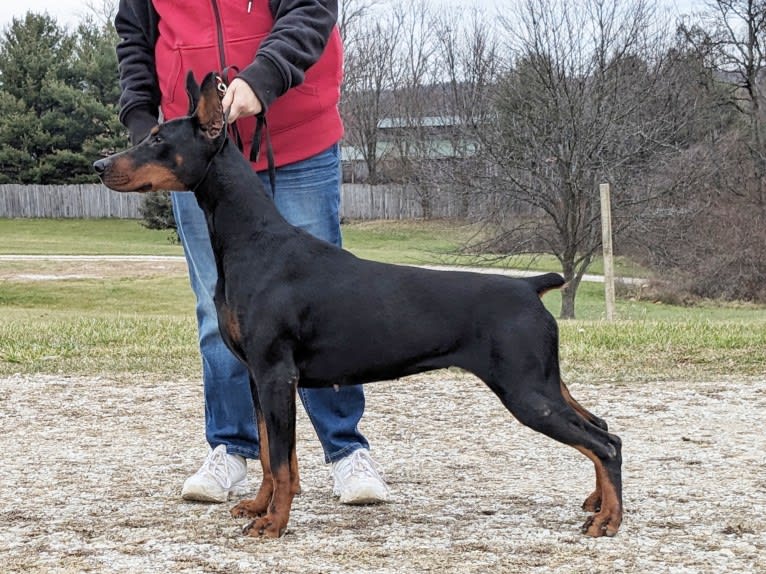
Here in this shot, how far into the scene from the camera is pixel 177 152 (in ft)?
12.1

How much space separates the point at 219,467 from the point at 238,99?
5.10 feet

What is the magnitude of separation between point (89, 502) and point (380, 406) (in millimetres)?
2458

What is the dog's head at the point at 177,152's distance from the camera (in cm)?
360

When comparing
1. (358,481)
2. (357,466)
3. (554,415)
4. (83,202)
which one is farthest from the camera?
(83,202)

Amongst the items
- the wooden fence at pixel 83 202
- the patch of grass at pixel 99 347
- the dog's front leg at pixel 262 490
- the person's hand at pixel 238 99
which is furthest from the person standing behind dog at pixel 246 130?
the wooden fence at pixel 83 202

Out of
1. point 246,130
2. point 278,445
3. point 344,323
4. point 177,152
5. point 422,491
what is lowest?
point 422,491

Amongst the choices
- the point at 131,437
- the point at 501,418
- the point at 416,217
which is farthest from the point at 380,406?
the point at 416,217

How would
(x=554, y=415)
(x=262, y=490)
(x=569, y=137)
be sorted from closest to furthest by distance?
(x=554, y=415) → (x=262, y=490) → (x=569, y=137)

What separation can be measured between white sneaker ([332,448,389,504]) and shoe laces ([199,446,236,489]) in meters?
0.46

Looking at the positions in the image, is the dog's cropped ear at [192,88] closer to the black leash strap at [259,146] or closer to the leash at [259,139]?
the leash at [259,139]

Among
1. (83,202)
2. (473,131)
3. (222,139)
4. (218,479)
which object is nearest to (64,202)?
(83,202)

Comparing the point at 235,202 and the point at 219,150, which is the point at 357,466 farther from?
the point at 219,150

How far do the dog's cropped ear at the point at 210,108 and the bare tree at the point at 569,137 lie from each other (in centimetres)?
2131

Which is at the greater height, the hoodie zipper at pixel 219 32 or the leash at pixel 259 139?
the hoodie zipper at pixel 219 32
